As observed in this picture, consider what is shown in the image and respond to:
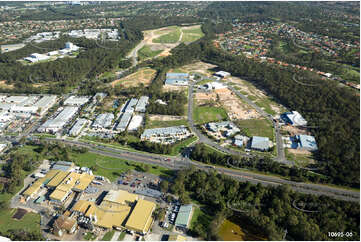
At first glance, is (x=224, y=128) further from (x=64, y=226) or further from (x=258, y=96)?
(x=64, y=226)

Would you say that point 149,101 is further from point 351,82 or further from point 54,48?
point 54,48

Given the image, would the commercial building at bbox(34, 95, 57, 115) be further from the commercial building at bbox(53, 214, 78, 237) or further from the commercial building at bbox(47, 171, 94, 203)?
the commercial building at bbox(53, 214, 78, 237)

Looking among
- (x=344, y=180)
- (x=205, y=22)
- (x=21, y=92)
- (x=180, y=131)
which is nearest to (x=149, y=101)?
(x=180, y=131)

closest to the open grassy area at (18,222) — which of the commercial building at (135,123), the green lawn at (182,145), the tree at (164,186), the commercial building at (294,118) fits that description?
the tree at (164,186)

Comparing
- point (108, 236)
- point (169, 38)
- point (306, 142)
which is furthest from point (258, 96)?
point (169, 38)

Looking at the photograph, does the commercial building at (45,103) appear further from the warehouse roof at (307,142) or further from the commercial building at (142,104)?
the warehouse roof at (307,142)

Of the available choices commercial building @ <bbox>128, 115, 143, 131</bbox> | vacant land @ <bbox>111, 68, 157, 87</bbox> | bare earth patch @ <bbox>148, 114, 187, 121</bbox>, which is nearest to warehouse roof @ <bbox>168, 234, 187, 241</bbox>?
commercial building @ <bbox>128, 115, 143, 131</bbox>
